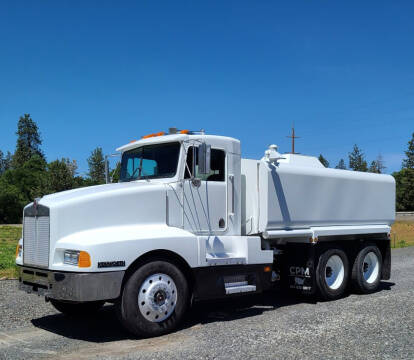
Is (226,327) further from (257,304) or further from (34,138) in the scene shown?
(34,138)

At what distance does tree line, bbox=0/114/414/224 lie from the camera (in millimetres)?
62406

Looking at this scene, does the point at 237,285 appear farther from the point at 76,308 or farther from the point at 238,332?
the point at 76,308

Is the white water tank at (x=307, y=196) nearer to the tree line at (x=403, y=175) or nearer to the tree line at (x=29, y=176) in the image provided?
the tree line at (x=29, y=176)

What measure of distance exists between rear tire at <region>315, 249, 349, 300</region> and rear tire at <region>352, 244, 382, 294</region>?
0.27 meters

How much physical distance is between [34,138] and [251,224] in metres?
105

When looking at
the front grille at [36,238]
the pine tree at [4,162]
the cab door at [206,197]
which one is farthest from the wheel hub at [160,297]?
the pine tree at [4,162]

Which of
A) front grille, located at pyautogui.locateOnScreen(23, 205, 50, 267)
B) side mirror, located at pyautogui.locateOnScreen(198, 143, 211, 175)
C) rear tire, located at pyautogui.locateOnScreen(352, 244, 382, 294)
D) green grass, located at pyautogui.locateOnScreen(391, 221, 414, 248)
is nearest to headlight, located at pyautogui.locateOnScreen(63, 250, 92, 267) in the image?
front grille, located at pyautogui.locateOnScreen(23, 205, 50, 267)

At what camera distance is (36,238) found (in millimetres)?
6914

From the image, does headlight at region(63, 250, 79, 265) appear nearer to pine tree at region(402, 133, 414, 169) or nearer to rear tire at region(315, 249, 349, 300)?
rear tire at region(315, 249, 349, 300)

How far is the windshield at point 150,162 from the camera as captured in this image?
7.61 meters

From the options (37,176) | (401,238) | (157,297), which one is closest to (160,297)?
(157,297)

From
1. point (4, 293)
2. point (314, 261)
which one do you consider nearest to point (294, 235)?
point (314, 261)

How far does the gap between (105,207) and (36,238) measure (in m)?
1.14

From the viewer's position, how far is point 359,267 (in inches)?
400
